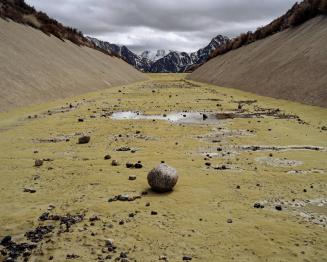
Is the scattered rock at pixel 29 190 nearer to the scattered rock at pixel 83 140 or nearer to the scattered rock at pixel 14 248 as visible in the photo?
the scattered rock at pixel 14 248

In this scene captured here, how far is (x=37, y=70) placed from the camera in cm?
3356

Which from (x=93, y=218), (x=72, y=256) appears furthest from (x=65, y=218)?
(x=72, y=256)

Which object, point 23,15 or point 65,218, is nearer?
point 65,218

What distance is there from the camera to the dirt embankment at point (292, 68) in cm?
2615

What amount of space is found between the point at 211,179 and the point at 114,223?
3.35 meters

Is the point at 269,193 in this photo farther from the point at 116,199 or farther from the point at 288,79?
the point at 288,79

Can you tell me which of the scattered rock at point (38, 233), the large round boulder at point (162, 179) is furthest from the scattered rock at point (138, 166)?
the scattered rock at point (38, 233)

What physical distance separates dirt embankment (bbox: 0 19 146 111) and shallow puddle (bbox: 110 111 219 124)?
6981 millimetres

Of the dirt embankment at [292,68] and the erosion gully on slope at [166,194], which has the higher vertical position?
the dirt embankment at [292,68]

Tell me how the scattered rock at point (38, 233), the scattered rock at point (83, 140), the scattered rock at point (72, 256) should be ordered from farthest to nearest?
1. the scattered rock at point (83, 140)
2. the scattered rock at point (38, 233)
3. the scattered rock at point (72, 256)

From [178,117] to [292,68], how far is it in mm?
13523

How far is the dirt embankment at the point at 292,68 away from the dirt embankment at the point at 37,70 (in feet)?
51.3

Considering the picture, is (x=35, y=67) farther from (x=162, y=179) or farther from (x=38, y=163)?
(x=162, y=179)

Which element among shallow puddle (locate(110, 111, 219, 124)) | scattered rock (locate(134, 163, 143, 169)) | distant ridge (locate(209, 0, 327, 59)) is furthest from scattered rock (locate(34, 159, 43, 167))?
distant ridge (locate(209, 0, 327, 59))
